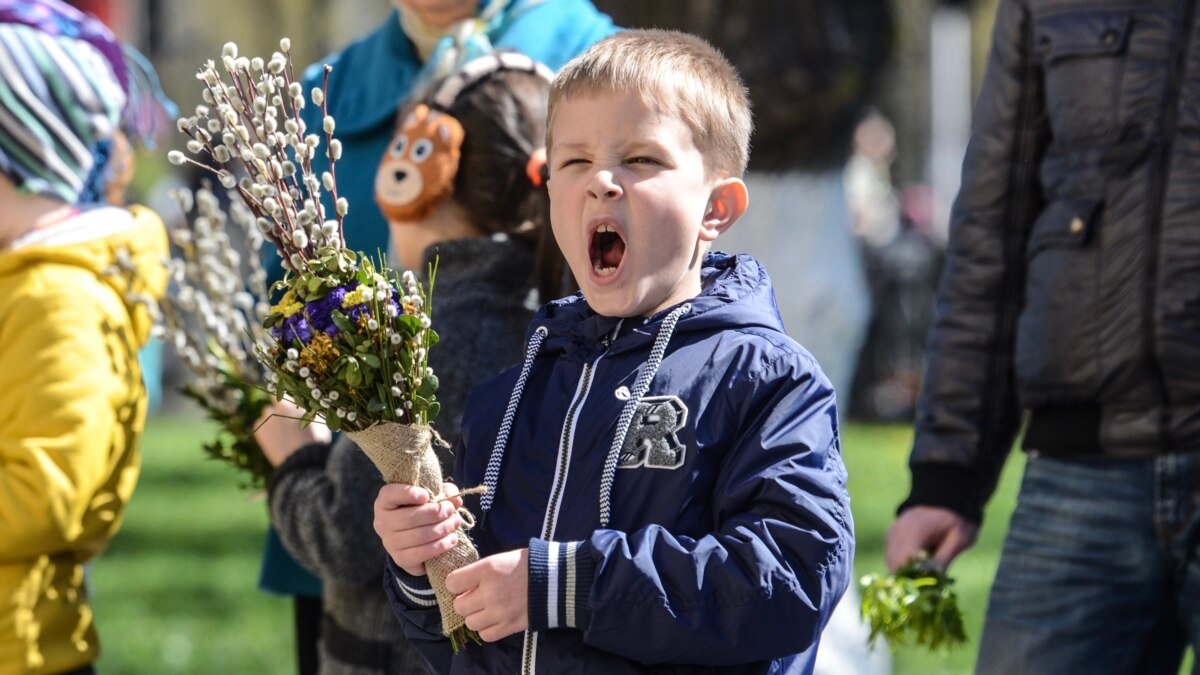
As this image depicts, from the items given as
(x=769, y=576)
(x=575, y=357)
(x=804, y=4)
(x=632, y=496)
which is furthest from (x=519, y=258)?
(x=804, y=4)

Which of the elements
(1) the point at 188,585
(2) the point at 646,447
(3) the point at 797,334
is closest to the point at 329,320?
(2) the point at 646,447

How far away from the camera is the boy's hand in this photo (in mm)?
2236

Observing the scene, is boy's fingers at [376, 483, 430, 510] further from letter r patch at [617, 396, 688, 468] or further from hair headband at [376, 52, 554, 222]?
hair headband at [376, 52, 554, 222]

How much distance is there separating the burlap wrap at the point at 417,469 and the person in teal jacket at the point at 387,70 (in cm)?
122

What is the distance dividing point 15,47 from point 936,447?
212 cm

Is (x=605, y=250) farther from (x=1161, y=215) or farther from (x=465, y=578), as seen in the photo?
(x=1161, y=215)

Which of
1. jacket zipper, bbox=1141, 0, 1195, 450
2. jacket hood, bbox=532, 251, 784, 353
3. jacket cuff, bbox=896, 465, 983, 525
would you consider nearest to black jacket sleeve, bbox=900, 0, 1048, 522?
jacket cuff, bbox=896, 465, 983, 525

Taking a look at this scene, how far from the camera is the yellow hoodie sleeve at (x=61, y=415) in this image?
334 centimetres

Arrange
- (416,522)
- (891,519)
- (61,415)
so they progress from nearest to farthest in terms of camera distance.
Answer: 1. (416,522)
2. (61,415)
3. (891,519)

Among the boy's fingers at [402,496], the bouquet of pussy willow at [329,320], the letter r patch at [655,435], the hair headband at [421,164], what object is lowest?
the boy's fingers at [402,496]

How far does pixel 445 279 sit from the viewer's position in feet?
10.4

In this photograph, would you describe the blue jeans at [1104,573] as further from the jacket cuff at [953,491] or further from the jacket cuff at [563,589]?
the jacket cuff at [563,589]

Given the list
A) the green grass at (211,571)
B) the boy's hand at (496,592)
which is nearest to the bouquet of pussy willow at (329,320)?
the boy's hand at (496,592)

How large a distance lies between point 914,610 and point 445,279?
1078 mm
